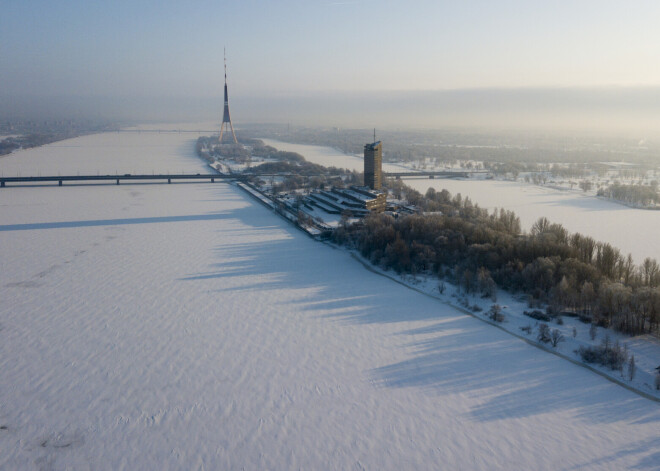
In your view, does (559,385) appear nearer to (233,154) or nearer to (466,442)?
(466,442)

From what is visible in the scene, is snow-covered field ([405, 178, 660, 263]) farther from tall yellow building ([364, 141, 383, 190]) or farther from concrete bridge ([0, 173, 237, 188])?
concrete bridge ([0, 173, 237, 188])

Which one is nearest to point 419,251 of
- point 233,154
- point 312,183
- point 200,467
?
point 200,467

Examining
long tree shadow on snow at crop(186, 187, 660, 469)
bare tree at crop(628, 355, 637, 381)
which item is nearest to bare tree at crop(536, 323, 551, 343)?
long tree shadow on snow at crop(186, 187, 660, 469)

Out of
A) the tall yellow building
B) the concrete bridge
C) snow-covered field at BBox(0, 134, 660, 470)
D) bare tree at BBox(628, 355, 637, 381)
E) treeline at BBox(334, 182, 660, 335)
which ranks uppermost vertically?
the tall yellow building

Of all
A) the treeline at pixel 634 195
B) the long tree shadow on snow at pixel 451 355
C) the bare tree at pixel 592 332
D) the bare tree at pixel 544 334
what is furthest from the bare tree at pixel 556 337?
the treeline at pixel 634 195

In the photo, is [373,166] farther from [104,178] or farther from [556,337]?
[104,178]

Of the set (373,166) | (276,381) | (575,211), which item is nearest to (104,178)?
(373,166)
